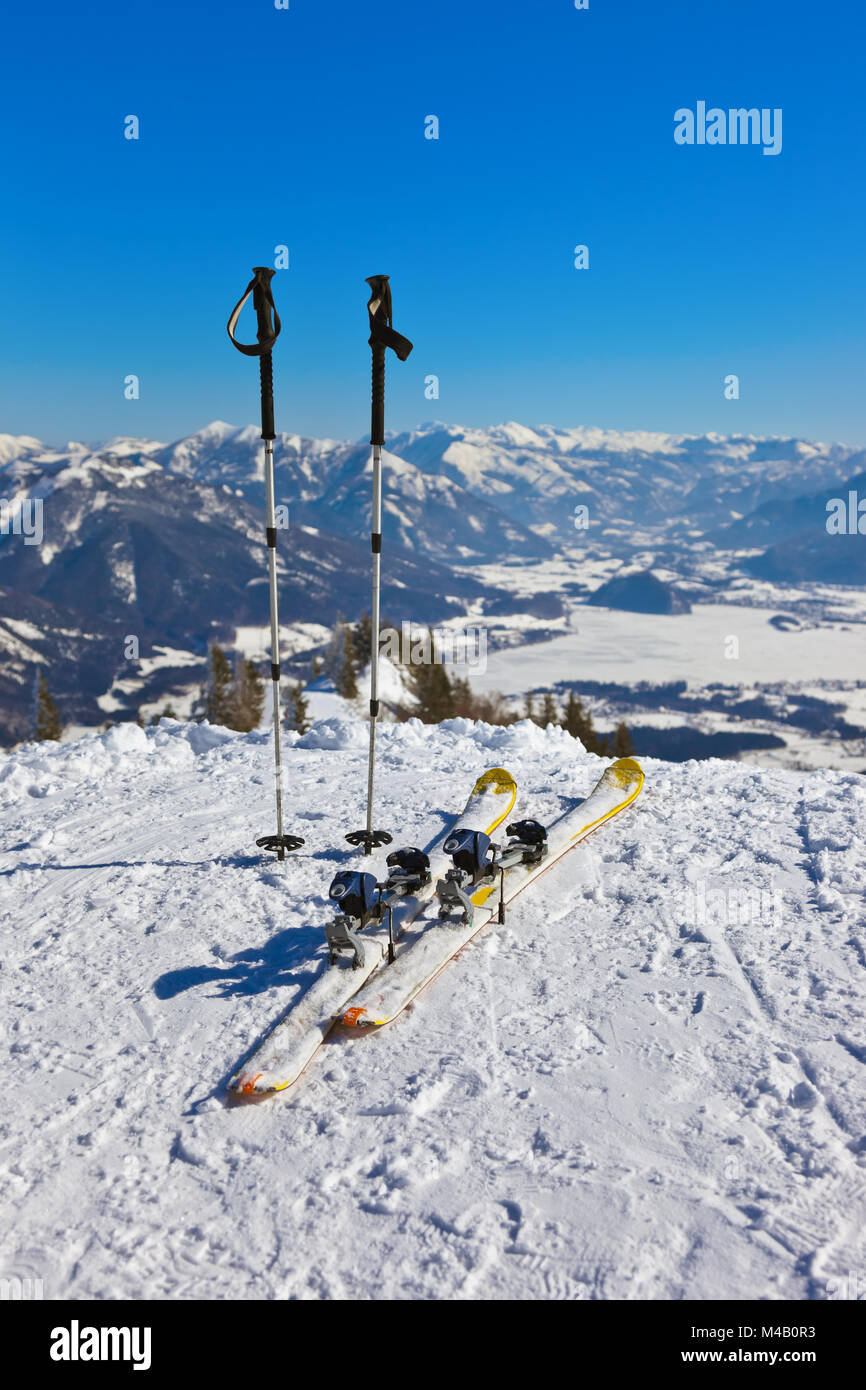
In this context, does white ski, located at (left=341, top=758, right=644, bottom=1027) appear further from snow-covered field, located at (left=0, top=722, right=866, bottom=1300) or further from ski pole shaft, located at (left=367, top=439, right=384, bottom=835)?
ski pole shaft, located at (left=367, top=439, right=384, bottom=835)

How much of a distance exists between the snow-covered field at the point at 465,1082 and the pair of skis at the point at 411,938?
213 mm

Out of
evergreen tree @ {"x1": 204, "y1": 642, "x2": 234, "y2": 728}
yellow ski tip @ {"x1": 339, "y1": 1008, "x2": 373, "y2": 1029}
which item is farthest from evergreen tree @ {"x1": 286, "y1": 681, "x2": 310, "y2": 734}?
yellow ski tip @ {"x1": 339, "y1": 1008, "x2": 373, "y2": 1029}

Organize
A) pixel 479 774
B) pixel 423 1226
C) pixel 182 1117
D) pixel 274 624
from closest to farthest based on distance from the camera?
pixel 423 1226 → pixel 182 1117 → pixel 274 624 → pixel 479 774

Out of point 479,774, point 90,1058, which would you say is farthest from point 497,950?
point 479,774

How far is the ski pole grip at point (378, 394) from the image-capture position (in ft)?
30.9

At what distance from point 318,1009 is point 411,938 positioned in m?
1.61

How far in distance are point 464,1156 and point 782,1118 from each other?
99.7 inches

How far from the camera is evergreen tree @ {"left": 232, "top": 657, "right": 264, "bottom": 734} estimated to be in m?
62.2

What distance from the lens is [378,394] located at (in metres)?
9.66

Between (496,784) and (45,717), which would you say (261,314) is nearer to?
(496,784)

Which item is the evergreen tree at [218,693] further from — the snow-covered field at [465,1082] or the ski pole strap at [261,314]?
the ski pole strap at [261,314]

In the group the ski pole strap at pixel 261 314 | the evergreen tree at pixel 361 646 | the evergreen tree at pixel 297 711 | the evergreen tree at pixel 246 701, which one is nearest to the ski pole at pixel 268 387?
the ski pole strap at pixel 261 314
